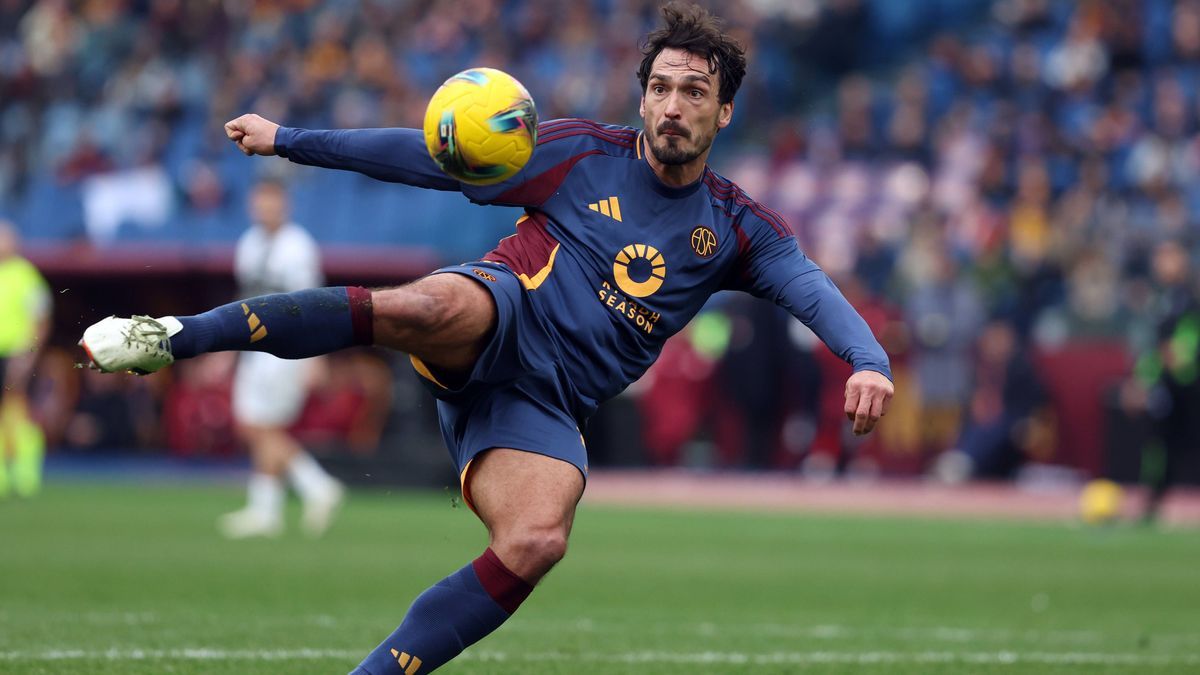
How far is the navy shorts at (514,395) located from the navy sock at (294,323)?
486mm

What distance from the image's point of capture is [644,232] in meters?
5.58

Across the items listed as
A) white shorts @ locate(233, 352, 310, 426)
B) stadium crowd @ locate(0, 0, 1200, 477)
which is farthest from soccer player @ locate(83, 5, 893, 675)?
stadium crowd @ locate(0, 0, 1200, 477)

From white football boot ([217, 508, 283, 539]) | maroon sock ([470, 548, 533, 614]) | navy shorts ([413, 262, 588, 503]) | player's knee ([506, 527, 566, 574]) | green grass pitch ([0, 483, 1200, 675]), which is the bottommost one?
white football boot ([217, 508, 283, 539])

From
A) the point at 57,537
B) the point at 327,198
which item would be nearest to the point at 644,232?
the point at 57,537

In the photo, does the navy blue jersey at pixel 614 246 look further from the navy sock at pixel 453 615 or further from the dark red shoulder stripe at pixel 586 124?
the navy sock at pixel 453 615

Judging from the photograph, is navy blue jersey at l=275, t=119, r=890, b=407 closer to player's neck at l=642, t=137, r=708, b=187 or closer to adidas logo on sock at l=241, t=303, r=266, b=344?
player's neck at l=642, t=137, r=708, b=187

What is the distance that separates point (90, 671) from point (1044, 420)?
1508 cm

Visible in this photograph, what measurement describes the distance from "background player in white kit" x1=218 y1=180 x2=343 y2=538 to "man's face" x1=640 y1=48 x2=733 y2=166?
7.55m

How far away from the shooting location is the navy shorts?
5.25m

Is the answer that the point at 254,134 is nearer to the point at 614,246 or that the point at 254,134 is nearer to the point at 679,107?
the point at 614,246

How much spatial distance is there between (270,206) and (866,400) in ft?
27.9

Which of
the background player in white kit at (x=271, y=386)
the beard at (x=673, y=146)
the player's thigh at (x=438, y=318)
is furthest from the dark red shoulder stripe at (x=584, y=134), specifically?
the background player in white kit at (x=271, y=386)

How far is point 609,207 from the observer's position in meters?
5.62

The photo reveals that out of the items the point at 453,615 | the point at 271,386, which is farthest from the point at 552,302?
the point at 271,386
